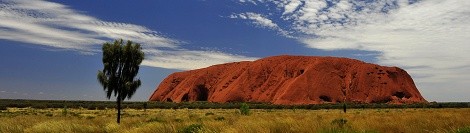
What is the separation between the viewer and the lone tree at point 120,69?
29.3m

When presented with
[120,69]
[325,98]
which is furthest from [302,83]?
[120,69]

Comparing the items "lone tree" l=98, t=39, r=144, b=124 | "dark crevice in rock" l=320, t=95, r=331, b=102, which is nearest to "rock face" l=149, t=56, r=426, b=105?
"dark crevice in rock" l=320, t=95, r=331, b=102

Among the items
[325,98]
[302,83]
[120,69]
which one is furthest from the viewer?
[302,83]

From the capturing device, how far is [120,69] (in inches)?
1172

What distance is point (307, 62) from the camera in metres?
148

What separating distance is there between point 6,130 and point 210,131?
8568mm

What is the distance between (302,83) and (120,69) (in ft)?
347

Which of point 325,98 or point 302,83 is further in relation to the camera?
point 302,83

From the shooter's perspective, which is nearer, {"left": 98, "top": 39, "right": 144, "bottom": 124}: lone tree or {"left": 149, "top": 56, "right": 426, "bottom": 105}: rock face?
{"left": 98, "top": 39, "right": 144, "bottom": 124}: lone tree

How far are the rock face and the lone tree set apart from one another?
9639 cm

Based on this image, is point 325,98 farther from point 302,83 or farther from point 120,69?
point 120,69

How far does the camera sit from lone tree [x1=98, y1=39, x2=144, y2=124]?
29.3 metres

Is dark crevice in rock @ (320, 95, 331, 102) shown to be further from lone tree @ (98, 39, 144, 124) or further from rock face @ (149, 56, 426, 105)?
lone tree @ (98, 39, 144, 124)

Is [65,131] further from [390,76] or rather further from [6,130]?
[390,76]
